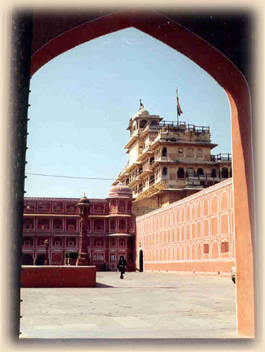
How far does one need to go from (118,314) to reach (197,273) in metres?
24.9

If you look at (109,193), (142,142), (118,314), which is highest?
(142,142)

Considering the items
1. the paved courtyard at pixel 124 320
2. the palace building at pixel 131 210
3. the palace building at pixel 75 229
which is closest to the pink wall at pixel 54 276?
the paved courtyard at pixel 124 320

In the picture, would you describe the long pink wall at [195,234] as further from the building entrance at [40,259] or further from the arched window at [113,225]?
the building entrance at [40,259]

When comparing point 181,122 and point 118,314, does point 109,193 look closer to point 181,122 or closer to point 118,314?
point 181,122

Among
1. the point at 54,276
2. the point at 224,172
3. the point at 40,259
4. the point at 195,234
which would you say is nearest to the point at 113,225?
the point at 40,259

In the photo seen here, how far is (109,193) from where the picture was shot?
55656 millimetres

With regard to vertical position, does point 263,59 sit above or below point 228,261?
above

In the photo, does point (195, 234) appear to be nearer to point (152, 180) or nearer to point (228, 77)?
point (152, 180)

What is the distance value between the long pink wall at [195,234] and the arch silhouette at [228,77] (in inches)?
857

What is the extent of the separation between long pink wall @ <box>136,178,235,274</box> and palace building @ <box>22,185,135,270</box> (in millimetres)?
4836

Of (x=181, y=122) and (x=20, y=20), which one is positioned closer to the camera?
(x=20, y=20)

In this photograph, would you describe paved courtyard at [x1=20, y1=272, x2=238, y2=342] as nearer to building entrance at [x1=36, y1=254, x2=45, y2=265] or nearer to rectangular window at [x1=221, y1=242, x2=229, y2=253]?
rectangular window at [x1=221, y1=242, x2=229, y2=253]

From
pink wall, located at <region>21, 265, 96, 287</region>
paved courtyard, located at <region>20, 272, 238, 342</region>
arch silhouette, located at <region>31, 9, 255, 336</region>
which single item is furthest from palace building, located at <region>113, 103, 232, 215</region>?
arch silhouette, located at <region>31, 9, 255, 336</region>

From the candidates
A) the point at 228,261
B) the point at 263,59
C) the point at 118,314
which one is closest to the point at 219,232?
the point at 228,261
